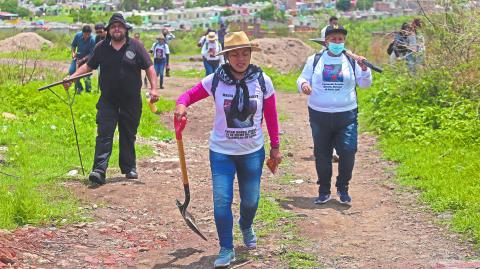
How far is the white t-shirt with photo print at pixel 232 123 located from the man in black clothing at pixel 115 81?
2487 millimetres

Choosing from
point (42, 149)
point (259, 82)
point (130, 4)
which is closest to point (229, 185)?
point (259, 82)

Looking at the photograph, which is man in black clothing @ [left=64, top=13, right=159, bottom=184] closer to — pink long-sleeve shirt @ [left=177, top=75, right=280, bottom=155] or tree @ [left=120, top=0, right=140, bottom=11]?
pink long-sleeve shirt @ [left=177, top=75, right=280, bottom=155]

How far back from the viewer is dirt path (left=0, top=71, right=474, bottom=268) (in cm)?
644

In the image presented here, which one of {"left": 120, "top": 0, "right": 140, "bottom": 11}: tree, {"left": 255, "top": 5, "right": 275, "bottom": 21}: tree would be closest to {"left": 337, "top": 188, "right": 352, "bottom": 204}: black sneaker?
{"left": 255, "top": 5, "right": 275, "bottom": 21}: tree

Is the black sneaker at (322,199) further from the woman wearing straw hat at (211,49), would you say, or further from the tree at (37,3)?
the tree at (37,3)

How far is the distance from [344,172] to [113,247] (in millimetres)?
2662

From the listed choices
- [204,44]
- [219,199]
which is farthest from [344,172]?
[204,44]

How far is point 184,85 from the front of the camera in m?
21.1

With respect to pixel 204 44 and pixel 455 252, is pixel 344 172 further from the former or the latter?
pixel 204 44

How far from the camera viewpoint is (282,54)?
97.2 feet

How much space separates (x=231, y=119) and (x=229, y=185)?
20.0 inches

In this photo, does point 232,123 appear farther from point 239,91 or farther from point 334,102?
point 334,102

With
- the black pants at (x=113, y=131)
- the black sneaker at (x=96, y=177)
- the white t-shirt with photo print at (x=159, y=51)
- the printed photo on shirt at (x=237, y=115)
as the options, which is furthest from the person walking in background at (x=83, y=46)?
the printed photo on shirt at (x=237, y=115)

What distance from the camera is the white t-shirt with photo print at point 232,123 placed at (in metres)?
6.27
